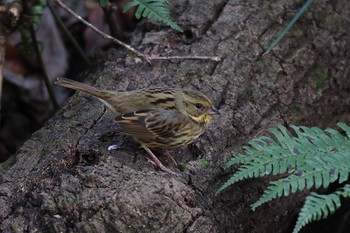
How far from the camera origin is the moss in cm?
559

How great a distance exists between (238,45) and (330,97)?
3.07 ft

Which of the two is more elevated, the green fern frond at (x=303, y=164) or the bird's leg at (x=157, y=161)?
the green fern frond at (x=303, y=164)

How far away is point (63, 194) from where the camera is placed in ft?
13.2

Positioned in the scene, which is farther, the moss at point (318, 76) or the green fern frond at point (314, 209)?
the moss at point (318, 76)

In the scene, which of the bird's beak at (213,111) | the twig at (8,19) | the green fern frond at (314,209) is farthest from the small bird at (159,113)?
the green fern frond at (314,209)

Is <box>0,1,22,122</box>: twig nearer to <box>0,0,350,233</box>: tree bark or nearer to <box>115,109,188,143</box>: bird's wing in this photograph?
<box>0,0,350,233</box>: tree bark

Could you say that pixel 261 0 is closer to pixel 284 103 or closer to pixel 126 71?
pixel 284 103

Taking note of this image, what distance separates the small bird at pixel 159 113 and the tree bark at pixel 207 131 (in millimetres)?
110

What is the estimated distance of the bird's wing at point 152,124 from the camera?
462 centimetres

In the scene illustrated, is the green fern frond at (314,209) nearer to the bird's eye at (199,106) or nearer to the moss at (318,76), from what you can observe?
the bird's eye at (199,106)

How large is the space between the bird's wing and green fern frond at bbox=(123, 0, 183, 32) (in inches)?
26.2

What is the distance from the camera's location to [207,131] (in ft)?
16.1

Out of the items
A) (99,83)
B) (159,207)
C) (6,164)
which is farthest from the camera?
(99,83)

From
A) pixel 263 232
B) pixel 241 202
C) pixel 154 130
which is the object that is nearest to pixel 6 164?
pixel 154 130
